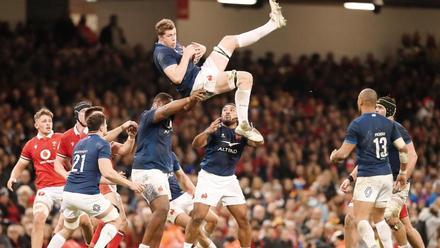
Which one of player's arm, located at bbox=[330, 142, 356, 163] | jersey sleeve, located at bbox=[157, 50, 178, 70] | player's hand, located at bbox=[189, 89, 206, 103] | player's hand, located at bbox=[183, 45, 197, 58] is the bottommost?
player's arm, located at bbox=[330, 142, 356, 163]

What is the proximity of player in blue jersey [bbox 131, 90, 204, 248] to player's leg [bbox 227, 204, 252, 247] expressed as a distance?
1355 millimetres

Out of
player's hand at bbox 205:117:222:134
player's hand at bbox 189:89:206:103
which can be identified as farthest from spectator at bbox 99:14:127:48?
player's hand at bbox 189:89:206:103

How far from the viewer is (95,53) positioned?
29.6 m

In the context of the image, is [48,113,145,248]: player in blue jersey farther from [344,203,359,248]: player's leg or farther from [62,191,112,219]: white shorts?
[344,203,359,248]: player's leg

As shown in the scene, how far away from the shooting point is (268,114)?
93.8 feet

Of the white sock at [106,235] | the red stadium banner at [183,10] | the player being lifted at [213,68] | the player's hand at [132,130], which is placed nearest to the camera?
the player being lifted at [213,68]

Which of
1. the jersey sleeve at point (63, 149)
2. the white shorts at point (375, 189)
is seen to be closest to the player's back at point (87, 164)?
the jersey sleeve at point (63, 149)

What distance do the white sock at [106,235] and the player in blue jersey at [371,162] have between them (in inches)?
120

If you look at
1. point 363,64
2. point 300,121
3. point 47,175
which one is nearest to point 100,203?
point 47,175

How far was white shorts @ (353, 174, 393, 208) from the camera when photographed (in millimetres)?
14812

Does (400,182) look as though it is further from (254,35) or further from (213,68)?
(213,68)

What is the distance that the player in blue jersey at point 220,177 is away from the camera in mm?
15852

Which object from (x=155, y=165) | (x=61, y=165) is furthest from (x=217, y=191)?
(x=61, y=165)

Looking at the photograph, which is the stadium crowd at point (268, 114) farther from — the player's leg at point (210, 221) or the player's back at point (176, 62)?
the player's back at point (176, 62)
